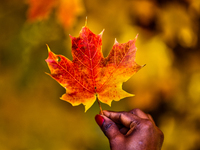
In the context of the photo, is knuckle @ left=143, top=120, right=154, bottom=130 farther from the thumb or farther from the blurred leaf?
the blurred leaf

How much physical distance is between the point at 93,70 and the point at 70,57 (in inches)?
24.7

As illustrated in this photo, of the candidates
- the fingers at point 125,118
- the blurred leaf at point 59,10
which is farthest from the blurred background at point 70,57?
the fingers at point 125,118

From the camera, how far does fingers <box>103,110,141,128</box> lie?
652 millimetres

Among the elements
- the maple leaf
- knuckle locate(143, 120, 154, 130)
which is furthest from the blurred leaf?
knuckle locate(143, 120, 154, 130)

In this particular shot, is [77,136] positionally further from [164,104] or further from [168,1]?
[168,1]

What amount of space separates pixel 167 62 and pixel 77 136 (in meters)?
0.72

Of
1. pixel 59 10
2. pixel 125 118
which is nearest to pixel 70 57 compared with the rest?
pixel 59 10

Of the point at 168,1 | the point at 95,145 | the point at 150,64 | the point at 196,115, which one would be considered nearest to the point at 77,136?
the point at 95,145

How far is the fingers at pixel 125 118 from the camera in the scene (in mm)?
652

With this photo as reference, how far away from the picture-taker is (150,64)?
1.17 metres

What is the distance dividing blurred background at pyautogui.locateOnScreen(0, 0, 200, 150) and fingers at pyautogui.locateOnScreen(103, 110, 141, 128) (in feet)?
1.62

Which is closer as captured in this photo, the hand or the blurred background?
the hand

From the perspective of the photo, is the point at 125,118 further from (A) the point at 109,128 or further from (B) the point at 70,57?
(B) the point at 70,57

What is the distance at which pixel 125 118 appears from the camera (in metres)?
0.68
